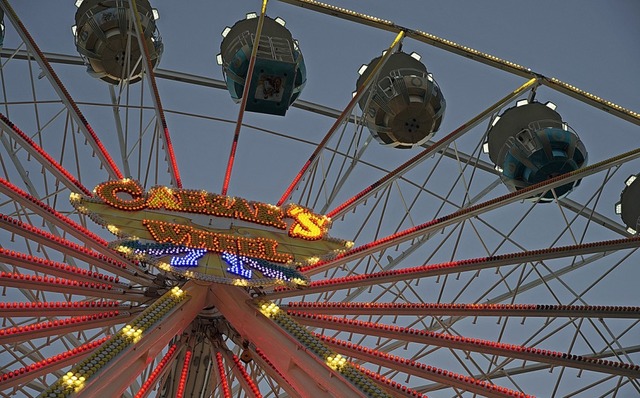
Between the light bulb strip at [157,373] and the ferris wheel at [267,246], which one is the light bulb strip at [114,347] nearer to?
the ferris wheel at [267,246]

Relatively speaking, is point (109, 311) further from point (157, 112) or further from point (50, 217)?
point (157, 112)

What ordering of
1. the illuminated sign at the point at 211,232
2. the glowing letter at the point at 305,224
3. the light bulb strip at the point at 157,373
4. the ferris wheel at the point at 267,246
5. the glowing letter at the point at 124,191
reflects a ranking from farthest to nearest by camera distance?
the glowing letter at the point at 305,224
the glowing letter at the point at 124,191
the illuminated sign at the point at 211,232
the light bulb strip at the point at 157,373
the ferris wheel at the point at 267,246

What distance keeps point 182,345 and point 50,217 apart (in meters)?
2.88

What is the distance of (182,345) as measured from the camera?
12.8 m

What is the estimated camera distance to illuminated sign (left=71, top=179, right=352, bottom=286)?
38.4 ft

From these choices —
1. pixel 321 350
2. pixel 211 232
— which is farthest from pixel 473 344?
pixel 211 232

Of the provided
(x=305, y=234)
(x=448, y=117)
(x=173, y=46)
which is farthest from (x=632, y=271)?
(x=305, y=234)

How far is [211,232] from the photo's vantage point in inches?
506

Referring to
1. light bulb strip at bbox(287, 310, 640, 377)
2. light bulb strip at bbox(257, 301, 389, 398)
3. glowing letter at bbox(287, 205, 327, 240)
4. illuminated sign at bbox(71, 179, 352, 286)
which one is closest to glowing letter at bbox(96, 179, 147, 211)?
illuminated sign at bbox(71, 179, 352, 286)

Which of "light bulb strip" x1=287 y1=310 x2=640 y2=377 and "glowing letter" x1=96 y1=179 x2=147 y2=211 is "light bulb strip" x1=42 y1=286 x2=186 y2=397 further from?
"light bulb strip" x1=287 y1=310 x2=640 y2=377

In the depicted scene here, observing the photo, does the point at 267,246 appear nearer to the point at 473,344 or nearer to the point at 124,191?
the point at 124,191

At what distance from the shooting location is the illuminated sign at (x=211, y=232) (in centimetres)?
1170

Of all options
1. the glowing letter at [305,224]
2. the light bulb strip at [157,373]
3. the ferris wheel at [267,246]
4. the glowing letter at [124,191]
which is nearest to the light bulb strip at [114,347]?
the ferris wheel at [267,246]

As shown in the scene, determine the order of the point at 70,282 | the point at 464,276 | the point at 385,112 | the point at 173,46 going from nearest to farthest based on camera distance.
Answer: the point at 70,282 → the point at 385,112 → the point at 464,276 → the point at 173,46
